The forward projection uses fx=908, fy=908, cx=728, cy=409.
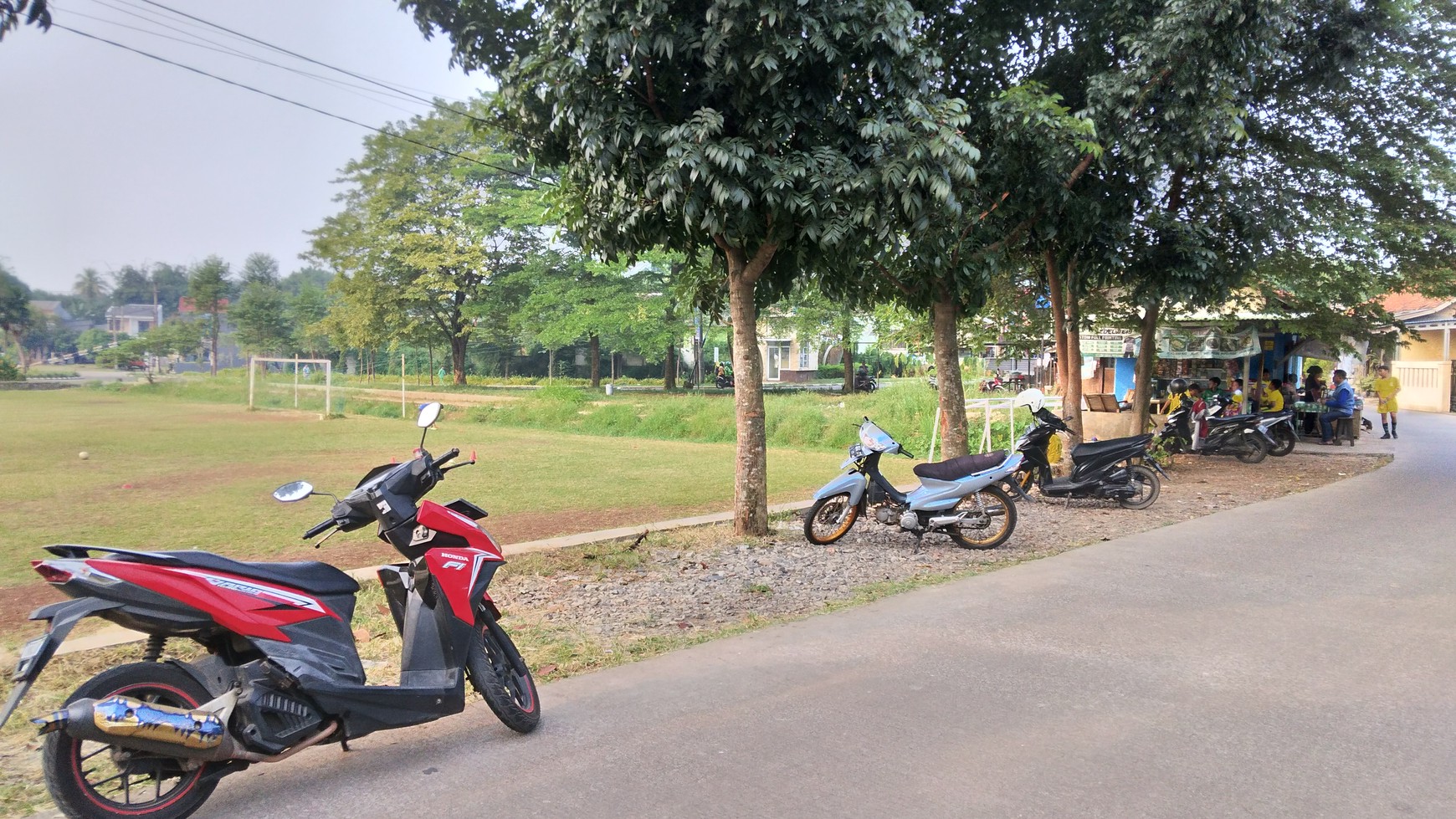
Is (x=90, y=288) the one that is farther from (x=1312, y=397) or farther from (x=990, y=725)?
(x=1312, y=397)

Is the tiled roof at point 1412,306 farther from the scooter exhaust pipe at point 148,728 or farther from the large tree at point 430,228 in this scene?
the scooter exhaust pipe at point 148,728

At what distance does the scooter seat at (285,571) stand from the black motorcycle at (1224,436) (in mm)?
15124

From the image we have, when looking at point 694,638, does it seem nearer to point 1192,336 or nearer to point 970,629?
point 970,629

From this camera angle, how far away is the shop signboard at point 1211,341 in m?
18.5

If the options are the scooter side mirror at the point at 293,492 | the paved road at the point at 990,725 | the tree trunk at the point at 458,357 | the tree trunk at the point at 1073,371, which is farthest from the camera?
the tree trunk at the point at 458,357

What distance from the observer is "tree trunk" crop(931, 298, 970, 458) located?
1124 centimetres

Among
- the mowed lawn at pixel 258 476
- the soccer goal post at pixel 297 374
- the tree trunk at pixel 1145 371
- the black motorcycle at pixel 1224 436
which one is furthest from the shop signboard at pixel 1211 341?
the soccer goal post at pixel 297 374

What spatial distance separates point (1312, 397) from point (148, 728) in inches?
893

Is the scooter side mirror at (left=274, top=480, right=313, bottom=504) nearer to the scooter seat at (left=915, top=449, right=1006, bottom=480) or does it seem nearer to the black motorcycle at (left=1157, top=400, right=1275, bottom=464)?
the scooter seat at (left=915, top=449, right=1006, bottom=480)

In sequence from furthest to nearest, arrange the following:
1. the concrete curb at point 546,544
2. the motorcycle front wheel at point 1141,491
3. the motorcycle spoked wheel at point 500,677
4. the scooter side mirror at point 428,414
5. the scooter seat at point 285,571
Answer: the motorcycle front wheel at point 1141,491 < the concrete curb at point 546,544 < the scooter side mirror at point 428,414 < the motorcycle spoked wheel at point 500,677 < the scooter seat at point 285,571

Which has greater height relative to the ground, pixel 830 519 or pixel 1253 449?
pixel 1253 449

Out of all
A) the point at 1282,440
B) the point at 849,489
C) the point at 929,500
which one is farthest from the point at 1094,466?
the point at 1282,440

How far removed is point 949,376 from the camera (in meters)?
11.4

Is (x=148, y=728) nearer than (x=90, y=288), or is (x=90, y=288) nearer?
(x=148, y=728)
